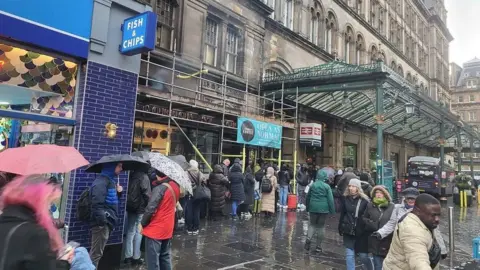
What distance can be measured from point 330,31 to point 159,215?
20.7m

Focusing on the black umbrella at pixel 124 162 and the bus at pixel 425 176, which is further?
the bus at pixel 425 176

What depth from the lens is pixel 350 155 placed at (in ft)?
78.6

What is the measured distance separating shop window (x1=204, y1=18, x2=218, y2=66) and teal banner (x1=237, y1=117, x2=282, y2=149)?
Answer: 3.00 metres

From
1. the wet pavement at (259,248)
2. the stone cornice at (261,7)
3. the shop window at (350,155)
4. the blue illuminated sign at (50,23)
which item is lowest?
the wet pavement at (259,248)

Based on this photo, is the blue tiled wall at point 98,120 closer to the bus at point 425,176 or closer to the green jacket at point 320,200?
the green jacket at point 320,200

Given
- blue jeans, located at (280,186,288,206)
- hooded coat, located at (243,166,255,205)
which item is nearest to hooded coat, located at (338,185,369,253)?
hooded coat, located at (243,166,255,205)

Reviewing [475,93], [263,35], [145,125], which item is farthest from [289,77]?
[475,93]

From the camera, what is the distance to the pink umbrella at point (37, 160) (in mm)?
3537

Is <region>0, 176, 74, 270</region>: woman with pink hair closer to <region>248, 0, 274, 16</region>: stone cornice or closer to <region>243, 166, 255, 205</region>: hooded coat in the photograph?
<region>243, 166, 255, 205</region>: hooded coat

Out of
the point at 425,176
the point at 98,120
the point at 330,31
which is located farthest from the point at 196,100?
the point at 425,176

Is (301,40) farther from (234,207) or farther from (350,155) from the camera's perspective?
(234,207)

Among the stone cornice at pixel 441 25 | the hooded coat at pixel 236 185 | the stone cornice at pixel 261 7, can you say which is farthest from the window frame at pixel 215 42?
the stone cornice at pixel 441 25

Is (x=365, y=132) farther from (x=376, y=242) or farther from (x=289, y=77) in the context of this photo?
(x=376, y=242)

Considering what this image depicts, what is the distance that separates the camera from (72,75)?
6.07m
